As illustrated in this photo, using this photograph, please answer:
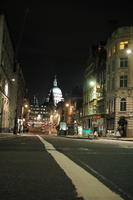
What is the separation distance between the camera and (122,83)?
200ft

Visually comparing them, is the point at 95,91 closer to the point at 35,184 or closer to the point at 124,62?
the point at 124,62

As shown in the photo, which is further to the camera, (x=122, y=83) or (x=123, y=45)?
(x=123, y=45)

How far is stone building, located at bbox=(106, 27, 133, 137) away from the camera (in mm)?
59250

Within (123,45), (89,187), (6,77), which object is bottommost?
(89,187)

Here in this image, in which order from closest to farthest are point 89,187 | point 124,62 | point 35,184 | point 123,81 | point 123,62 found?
point 89,187 < point 35,184 < point 123,81 < point 124,62 < point 123,62

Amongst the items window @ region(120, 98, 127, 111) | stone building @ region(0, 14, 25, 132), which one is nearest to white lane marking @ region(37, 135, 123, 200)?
stone building @ region(0, 14, 25, 132)

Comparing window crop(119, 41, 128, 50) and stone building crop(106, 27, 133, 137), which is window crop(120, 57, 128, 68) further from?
window crop(119, 41, 128, 50)

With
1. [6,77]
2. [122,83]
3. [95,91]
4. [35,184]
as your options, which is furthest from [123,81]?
[35,184]

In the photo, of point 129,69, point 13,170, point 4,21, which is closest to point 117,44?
point 129,69

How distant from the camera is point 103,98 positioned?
68.6 m

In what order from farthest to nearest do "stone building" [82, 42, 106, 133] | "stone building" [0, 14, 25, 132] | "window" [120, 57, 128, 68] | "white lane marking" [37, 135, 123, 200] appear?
"stone building" [82, 42, 106, 133]
"window" [120, 57, 128, 68]
"stone building" [0, 14, 25, 132]
"white lane marking" [37, 135, 123, 200]

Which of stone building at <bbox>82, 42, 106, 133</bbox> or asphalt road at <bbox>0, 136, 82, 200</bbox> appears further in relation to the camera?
stone building at <bbox>82, 42, 106, 133</bbox>

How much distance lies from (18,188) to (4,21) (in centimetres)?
5615

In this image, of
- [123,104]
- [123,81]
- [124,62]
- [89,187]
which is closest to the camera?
[89,187]
